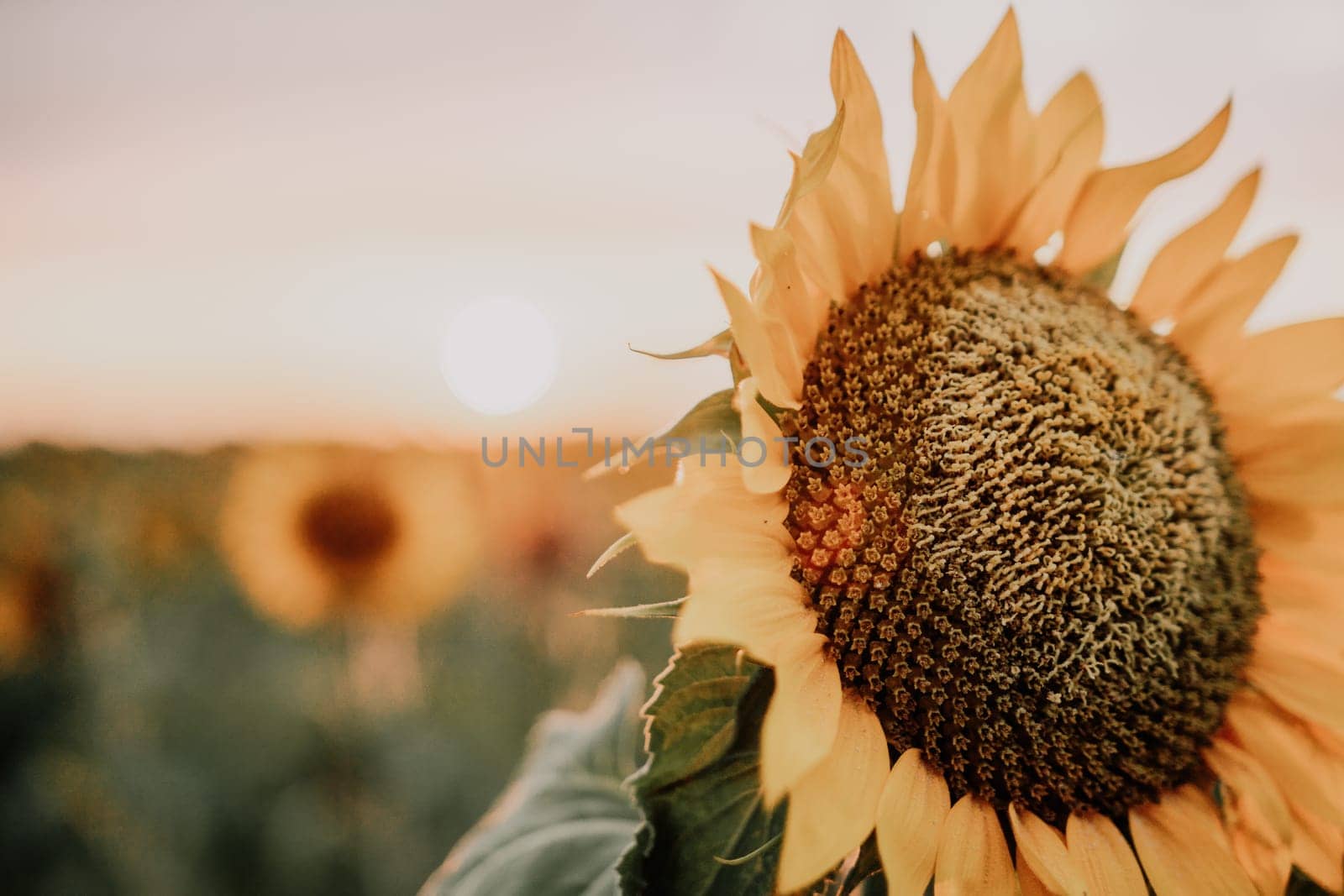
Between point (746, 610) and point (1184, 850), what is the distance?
3.05ft

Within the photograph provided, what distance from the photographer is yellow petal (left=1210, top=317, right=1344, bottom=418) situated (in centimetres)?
177

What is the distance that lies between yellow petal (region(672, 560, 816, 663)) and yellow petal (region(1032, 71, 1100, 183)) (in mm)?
921

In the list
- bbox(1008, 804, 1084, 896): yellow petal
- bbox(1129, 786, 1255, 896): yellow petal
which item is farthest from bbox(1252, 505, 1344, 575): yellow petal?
bbox(1008, 804, 1084, 896): yellow petal

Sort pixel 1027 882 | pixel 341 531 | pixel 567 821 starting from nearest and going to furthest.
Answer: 1. pixel 1027 882
2. pixel 567 821
3. pixel 341 531

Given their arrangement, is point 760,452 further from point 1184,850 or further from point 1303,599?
point 1303,599

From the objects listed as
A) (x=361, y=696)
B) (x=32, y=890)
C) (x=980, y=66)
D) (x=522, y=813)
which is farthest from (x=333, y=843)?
(x=980, y=66)

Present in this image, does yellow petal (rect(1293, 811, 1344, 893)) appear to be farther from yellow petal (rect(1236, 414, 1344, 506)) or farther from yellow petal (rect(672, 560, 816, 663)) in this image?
yellow petal (rect(672, 560, 816, 663))

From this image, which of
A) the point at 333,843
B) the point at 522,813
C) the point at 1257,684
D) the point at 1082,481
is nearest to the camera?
the point at 1082,481

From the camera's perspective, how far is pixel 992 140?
1635mm

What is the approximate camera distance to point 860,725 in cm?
130

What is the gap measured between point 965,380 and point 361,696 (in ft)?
15.9

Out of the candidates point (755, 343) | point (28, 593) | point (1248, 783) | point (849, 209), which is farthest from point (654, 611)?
point (28, 593)

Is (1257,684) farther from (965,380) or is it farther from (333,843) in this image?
(333,843)

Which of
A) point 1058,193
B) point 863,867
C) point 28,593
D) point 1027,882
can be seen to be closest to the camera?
point 863,867
